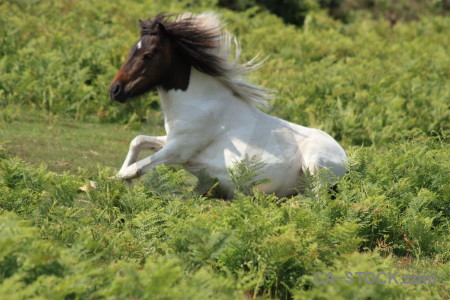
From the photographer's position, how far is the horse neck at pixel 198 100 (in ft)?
21.7

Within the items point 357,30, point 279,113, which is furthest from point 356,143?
point 357,30

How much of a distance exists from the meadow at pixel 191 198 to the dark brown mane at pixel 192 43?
1.14 meters

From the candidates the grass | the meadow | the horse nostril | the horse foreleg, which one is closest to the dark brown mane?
the horse nostril

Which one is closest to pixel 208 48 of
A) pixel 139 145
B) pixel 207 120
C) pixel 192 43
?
pixel 192 43

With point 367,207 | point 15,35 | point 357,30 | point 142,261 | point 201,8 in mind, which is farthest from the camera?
point 357,30

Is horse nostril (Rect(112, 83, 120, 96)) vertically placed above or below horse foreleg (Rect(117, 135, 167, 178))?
above

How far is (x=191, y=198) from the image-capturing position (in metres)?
5.91

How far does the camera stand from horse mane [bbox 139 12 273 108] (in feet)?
22.0

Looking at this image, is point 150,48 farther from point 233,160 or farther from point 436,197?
point 436,197

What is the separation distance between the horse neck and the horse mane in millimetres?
80

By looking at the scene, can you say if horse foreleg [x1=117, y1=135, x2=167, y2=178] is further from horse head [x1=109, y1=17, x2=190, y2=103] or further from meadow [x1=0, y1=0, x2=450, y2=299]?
horse head [x1=109, y1=17, x2=190, y2=103]

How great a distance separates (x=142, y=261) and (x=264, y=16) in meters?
15.2

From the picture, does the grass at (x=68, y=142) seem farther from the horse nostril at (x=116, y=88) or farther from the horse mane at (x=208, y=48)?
the horse mane at (x=208, y=48)

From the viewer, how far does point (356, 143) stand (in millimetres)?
10594
